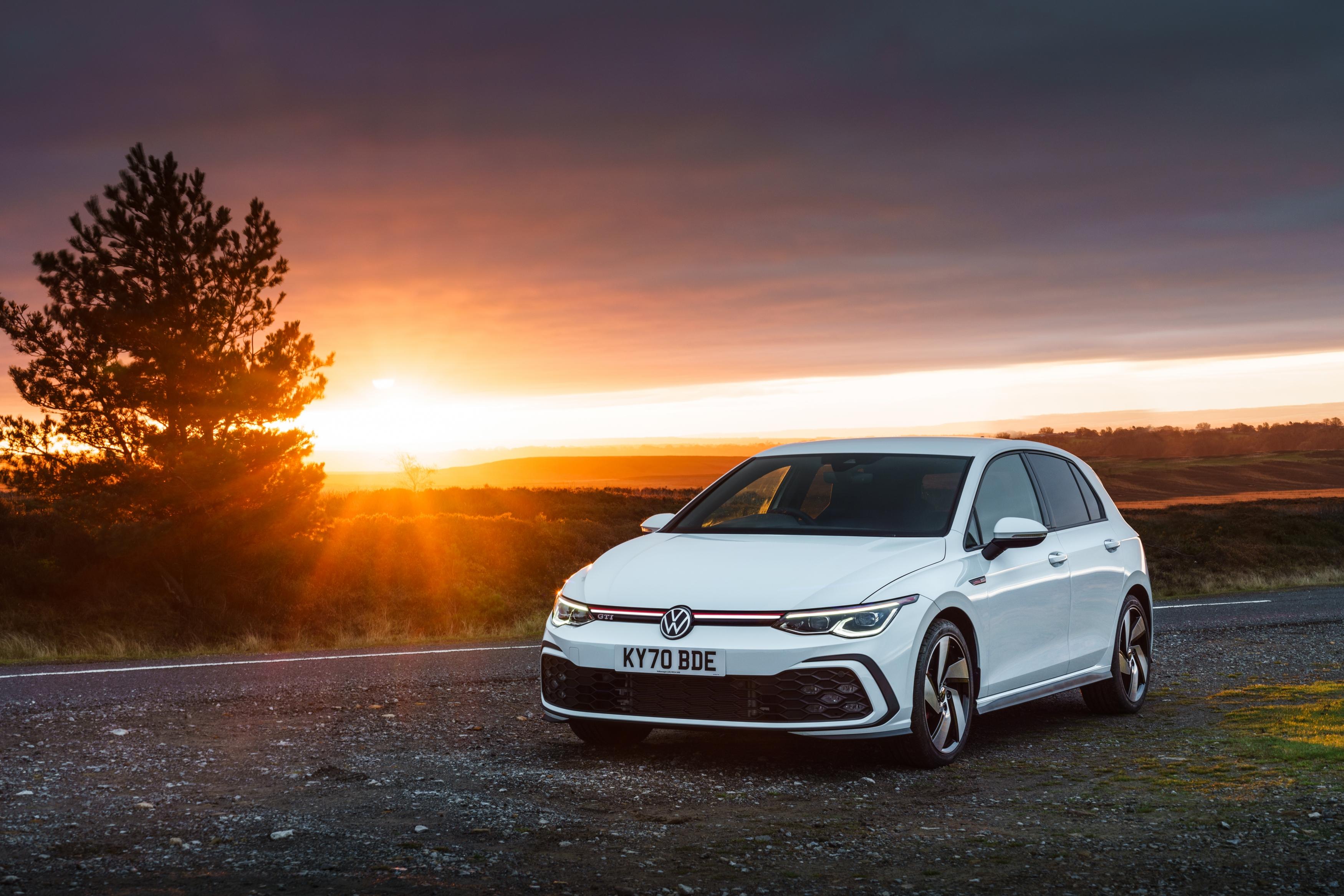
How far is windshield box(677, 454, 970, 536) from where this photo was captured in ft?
23.0

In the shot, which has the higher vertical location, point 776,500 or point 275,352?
point 275,352

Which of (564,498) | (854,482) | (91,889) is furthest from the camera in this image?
(564,498)

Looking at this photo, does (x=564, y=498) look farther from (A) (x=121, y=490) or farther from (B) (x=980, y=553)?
(B) (x=980, y=553)

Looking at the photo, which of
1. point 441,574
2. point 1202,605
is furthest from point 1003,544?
point 441,574

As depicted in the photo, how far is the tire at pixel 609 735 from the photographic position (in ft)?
22.5

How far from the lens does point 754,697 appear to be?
598cm

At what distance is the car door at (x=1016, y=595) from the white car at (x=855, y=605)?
0.01m

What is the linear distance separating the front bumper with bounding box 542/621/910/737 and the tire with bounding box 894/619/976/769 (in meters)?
0.15

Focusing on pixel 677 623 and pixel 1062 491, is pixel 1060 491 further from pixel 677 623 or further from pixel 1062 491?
pixel 677 623

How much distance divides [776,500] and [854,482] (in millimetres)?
588

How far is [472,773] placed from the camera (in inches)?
251

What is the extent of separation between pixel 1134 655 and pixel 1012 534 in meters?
2.39

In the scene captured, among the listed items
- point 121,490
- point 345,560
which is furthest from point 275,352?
point 345,560

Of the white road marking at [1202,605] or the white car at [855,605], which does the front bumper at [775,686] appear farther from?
the white road marking at [1202,605]
